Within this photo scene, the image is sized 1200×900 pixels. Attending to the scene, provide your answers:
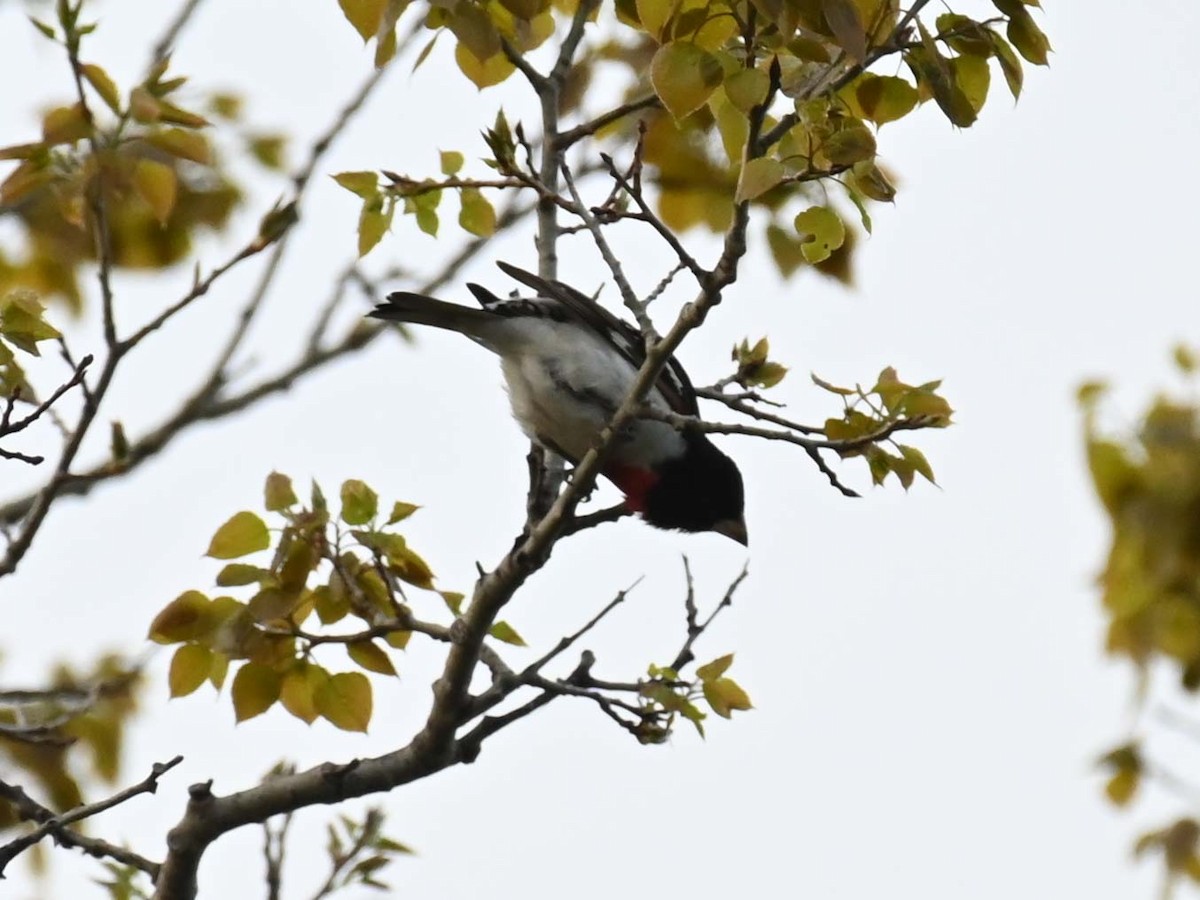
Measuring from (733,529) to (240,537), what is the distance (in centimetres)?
227

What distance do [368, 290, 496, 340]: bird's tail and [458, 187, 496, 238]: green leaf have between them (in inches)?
28.2

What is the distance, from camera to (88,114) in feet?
11.3

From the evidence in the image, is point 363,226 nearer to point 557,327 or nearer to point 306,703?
point 306,703

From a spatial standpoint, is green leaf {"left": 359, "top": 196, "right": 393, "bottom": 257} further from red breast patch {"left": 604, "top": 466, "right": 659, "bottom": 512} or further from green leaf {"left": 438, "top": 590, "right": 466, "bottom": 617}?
red breast patch {"left": 604, "top": 466, "right": 659, "bottom": 512}

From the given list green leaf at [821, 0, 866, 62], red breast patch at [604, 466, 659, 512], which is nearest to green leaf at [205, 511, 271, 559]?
green leaf at [821, 0, 866, 62]

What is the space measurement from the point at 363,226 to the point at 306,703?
100 centimetres

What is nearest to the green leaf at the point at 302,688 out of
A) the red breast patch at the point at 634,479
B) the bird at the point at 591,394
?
the bird at the point at 591,394

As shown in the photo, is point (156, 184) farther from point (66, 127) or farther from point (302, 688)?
point (302, 688)

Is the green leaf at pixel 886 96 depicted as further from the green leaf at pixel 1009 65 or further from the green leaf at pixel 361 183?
the green leaf at pixel 361 183

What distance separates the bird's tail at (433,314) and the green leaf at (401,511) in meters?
1.16

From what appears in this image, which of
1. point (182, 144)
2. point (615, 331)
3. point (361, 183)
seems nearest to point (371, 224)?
point (361, 183)

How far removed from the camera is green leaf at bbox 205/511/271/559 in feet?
10.1

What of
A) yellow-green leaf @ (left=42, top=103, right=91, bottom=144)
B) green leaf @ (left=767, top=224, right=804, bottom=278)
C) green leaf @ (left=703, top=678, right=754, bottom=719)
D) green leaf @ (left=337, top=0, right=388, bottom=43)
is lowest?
green leaf @ (left=703, top=678, right=754, bottom=719)

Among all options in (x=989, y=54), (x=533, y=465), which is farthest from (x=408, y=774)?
(x=989, y=54)
